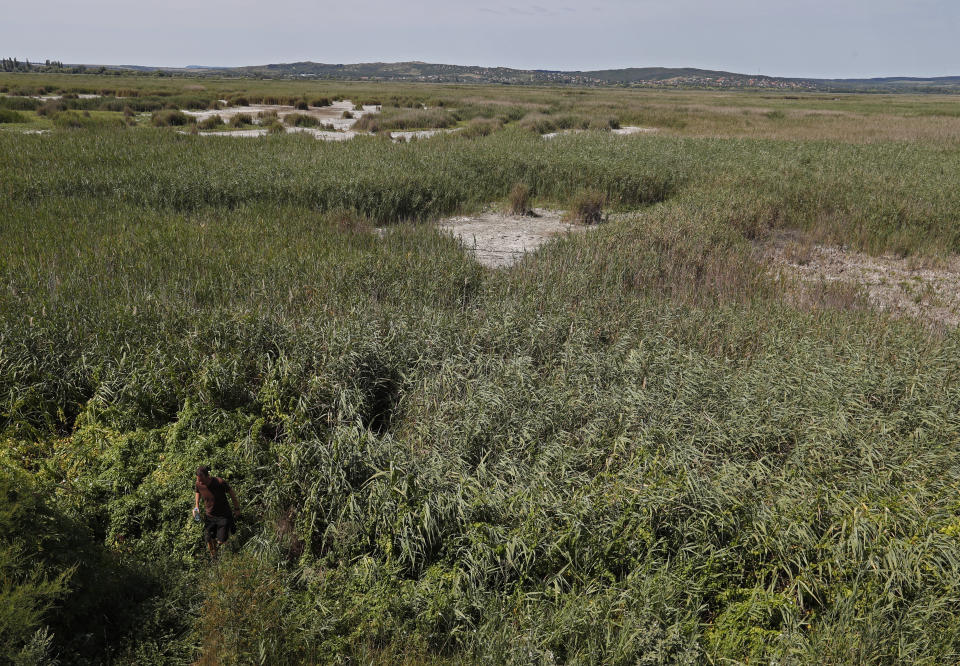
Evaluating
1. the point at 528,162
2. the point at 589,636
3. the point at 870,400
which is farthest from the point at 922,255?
the point at 589,636

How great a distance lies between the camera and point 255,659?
2.86 m

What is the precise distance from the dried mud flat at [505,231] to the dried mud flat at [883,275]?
446 centimetres

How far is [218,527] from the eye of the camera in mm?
3803

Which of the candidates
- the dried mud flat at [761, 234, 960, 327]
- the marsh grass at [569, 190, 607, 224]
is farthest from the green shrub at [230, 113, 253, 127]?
the dried mud flat at [761, 234, 960, 327]

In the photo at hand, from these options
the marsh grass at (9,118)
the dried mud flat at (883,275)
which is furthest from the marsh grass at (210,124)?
the dried mud flat at (883,275)

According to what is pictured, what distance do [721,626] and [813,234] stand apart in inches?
469

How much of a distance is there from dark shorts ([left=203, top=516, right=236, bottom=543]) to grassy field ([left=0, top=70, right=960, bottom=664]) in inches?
6.0

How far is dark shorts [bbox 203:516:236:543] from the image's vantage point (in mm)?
3760

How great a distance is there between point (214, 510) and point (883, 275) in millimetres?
12547

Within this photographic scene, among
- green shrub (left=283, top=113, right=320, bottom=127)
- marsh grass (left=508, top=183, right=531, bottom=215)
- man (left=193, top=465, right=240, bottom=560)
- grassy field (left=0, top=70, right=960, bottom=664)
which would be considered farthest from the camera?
green shrub (left=283, top=113, right=320, bottom=127)

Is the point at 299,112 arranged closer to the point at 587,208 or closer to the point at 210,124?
the point at 210,124

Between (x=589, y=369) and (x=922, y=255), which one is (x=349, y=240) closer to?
(x=589, y=369)

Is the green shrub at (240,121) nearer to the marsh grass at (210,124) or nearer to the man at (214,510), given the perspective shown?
the marsh grass at (210,124)

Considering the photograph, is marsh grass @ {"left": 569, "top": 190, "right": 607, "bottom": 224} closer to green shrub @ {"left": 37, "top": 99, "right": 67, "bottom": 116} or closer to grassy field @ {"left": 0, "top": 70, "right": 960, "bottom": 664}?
grassy field @ {"left": 0, "top": 70, "right": 960, "bottom": 664}
